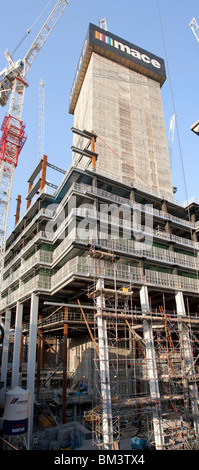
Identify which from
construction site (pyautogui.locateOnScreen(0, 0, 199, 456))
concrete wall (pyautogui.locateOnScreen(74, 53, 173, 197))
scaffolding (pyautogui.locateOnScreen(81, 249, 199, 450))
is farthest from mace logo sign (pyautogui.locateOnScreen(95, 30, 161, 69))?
scaffolding (pyautogui.locateOnScreen(81, 249, 199, 450))

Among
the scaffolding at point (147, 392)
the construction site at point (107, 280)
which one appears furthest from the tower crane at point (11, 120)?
the scaffolding at point (147, 392)

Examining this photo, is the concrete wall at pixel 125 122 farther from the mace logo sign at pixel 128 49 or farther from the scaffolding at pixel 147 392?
the scaffolding at pixel 147 392

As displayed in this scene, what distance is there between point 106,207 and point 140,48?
142 ft

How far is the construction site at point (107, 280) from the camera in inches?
990

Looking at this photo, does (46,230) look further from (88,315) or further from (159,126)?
(159,126)

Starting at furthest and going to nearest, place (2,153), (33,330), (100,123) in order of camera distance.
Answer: (2,153), (100,123), (33,330)

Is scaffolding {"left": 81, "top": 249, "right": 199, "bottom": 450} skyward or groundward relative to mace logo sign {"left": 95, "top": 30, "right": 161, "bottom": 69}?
groundward

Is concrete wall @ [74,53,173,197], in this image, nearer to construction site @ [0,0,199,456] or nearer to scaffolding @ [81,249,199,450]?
construction site @ [0,0,199,456]

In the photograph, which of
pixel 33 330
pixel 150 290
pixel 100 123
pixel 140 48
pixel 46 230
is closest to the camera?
pixel 33 330

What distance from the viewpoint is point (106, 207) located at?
33469 mm

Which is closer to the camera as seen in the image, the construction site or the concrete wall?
the construction site

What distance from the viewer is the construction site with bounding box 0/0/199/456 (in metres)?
25.2

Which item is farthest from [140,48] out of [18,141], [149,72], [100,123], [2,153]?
[2,153]

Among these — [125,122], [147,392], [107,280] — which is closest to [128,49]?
[125,122]
